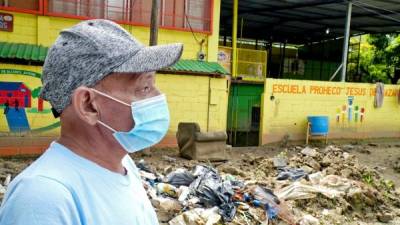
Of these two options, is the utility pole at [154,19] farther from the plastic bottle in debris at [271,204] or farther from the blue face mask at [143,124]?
the blue face mask at [143,124]

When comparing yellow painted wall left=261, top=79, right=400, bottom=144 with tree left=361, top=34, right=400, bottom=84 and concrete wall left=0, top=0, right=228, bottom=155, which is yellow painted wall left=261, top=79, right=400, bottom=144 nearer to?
concrete wall left=0, top=0, right=228, bottom=155

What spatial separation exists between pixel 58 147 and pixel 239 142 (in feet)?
42.2

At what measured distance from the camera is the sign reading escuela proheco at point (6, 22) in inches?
392

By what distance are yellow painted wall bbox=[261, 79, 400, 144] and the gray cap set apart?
12.3 meters

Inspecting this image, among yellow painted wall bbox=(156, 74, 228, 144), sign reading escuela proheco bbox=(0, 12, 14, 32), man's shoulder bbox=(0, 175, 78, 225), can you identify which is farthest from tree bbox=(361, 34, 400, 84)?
man's shoulder bbox=(0, 175, 78, 225)

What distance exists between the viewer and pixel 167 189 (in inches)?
260

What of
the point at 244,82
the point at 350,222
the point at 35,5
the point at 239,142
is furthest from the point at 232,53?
the point at 350,222

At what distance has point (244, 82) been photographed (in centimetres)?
1398

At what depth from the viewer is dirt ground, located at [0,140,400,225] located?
7375 mm

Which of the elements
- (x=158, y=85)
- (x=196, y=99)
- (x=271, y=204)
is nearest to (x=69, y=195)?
(x=271, y=204)

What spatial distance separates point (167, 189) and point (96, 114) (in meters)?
5.37

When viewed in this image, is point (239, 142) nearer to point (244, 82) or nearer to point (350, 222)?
point (244, 82)

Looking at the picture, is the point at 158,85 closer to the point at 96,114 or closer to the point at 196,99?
the point at 196,99

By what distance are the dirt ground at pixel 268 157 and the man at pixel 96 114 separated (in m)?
5.85
